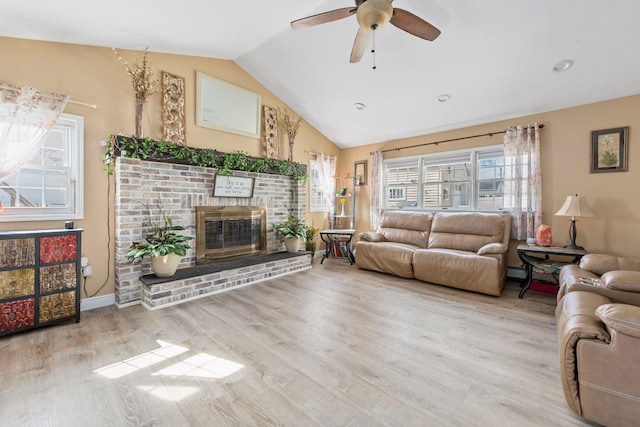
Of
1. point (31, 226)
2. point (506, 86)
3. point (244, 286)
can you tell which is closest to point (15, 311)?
point (31, 226)

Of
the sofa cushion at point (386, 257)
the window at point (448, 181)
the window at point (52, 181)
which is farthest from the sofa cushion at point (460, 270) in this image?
the window at point (52, 181)

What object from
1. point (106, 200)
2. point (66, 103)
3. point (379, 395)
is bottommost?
point (379, 395)

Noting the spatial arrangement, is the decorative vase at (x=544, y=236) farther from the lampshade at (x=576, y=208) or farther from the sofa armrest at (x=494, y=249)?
the sofa armrest at (x=494, y=249)

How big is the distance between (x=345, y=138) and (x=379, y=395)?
4.98m

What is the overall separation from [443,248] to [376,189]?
184 cm

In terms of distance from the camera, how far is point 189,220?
3.71m

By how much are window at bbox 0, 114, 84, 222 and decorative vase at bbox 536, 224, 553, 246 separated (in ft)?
18.2

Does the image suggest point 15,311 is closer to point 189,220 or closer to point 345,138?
point 189,220

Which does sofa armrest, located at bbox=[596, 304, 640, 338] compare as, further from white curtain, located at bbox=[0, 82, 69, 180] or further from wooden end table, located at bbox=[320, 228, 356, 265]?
white curtain, located at bbox=[0, 82, 69, 180]

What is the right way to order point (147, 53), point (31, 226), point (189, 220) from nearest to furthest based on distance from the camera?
1. point (31, 226)
2. point (147, 53)
3. point (189, 220)

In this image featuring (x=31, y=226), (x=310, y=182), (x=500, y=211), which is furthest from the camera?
(x=310, y=182)

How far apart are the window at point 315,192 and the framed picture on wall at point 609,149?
4.23m

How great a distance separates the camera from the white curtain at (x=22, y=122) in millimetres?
2418

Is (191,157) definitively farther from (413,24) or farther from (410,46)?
(410,46)
